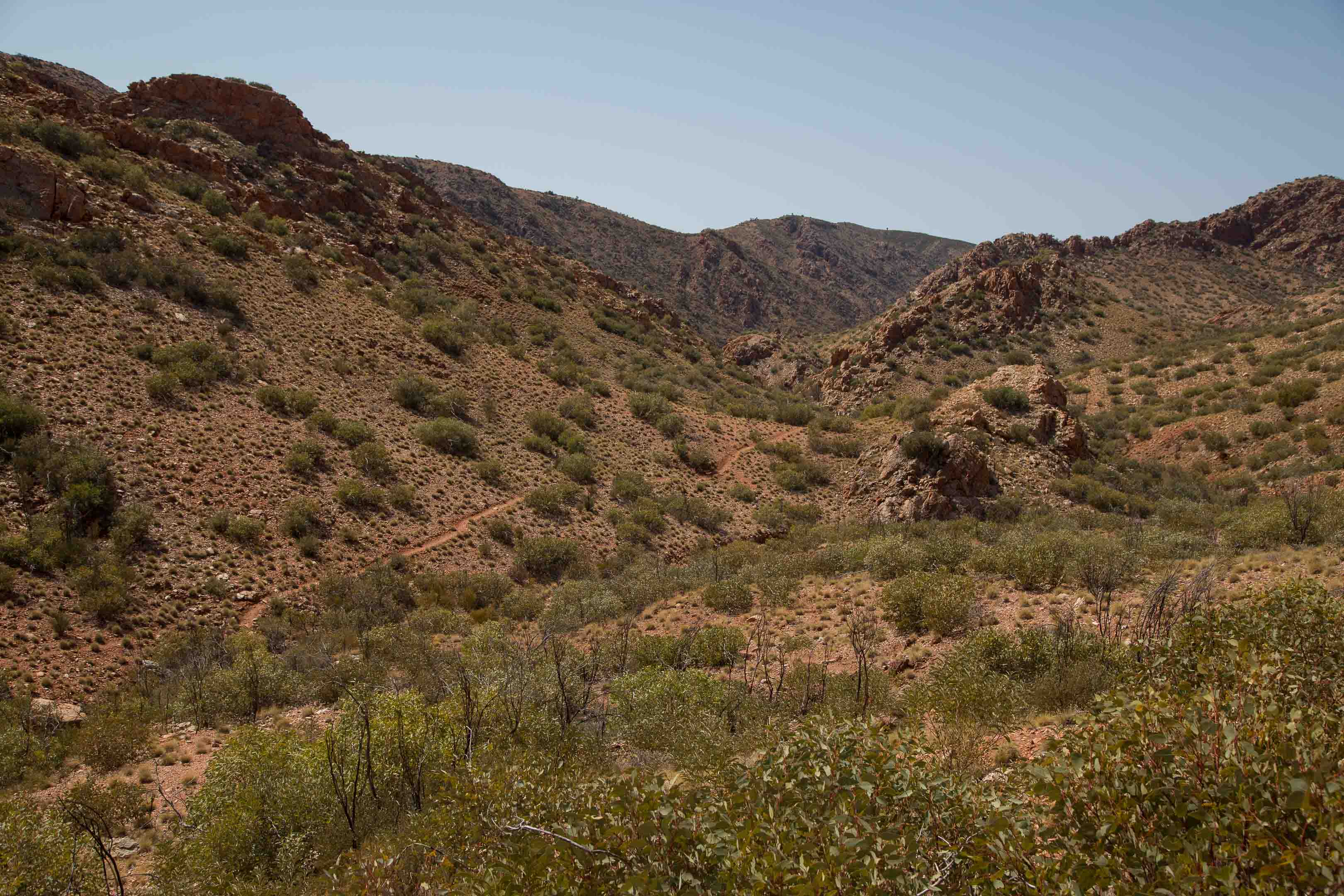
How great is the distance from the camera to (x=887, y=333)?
155ft

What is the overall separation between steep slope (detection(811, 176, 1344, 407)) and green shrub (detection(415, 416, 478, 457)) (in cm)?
2618

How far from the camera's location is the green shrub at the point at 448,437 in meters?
23.8

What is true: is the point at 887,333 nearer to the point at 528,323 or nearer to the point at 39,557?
the point at 528,323

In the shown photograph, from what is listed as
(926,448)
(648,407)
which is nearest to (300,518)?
(648,407)

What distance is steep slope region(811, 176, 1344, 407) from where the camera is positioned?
1810 inches

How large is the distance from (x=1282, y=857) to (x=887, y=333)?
47277 millimetres

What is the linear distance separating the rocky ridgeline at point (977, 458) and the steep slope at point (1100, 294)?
14.6 meters

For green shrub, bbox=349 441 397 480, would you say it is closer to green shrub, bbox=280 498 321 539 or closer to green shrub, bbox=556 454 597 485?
green shrub, bbox=280 498 321 539

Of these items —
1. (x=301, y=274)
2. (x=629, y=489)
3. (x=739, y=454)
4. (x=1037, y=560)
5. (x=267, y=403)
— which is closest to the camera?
(x=1037, y=560)

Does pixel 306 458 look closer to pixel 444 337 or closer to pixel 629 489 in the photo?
pixel 629 489

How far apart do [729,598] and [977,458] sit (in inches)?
443

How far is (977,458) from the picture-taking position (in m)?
21.8

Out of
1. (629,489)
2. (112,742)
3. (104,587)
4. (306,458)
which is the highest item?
(306,458)

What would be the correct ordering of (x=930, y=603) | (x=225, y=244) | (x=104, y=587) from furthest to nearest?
(x=225, y=244), (x=104, y=587), (x=930, y=603)
